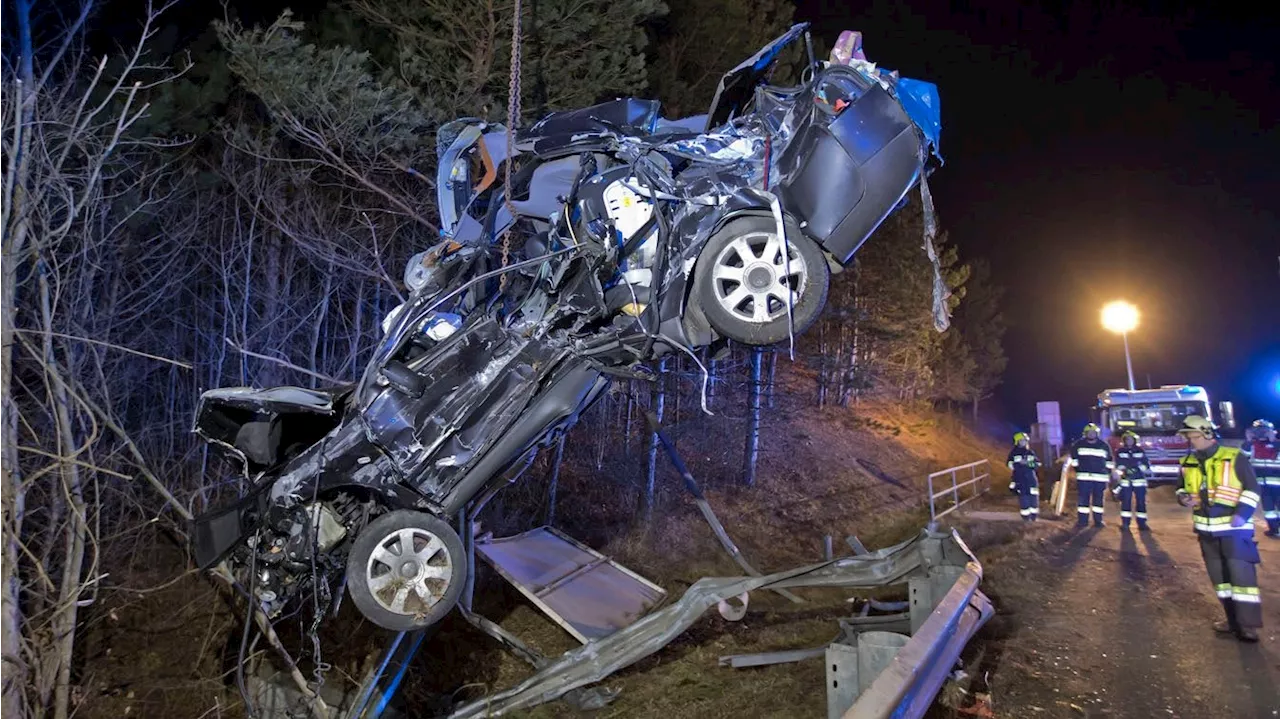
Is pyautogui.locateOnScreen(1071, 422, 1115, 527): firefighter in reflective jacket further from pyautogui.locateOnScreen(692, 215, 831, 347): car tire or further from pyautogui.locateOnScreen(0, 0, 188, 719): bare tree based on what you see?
pyautogui.locateOnScreen(0, 0, 188, 719): bare tree

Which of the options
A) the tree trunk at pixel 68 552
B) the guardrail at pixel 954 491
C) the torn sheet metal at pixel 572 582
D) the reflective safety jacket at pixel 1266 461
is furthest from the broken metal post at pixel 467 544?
the reflective safety jacket at pixel 1266 461

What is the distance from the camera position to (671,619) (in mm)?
4660

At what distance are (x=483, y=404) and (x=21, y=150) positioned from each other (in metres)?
3.60

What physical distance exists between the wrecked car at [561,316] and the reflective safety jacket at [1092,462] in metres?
9.18

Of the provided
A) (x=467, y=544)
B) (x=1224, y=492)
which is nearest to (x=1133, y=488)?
(x=1224, y=492)

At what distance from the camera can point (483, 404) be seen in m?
3.78

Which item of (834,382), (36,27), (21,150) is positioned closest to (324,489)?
(21,150)

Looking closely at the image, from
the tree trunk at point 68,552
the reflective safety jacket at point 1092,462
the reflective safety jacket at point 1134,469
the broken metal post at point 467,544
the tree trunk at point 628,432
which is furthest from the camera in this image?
the tree trunk at point 628,432

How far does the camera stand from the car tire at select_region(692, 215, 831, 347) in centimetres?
338

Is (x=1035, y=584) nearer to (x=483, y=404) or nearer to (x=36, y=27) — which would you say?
(x=483, y=404)

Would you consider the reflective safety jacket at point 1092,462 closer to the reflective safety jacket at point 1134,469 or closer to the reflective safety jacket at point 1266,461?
the reflective safety jacket at point 1134,469

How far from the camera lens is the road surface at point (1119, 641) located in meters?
4.18

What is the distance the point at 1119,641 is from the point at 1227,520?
162cm

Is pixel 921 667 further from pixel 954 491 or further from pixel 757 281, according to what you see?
pixel 954 491
